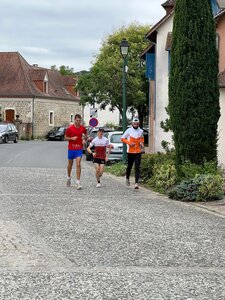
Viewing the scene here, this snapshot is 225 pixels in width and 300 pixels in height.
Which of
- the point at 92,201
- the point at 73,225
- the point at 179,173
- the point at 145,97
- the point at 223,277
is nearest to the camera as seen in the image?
the point at 223,277

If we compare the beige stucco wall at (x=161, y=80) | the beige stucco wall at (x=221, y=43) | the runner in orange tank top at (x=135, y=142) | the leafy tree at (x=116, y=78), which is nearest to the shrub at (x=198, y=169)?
the runner in orange tank top at (x=135, y=142)

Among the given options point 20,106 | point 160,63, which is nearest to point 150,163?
point 160,63

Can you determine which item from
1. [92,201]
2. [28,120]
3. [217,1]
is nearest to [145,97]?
[28,120]

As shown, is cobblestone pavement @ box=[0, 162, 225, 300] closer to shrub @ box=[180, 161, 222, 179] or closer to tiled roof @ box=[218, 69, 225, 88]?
shrub @ box=[180, 161, 222, 179]

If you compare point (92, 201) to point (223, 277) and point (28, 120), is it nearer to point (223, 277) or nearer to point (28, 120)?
point (223, 277)

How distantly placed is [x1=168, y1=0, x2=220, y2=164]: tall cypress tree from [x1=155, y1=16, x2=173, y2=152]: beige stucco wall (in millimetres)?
15536

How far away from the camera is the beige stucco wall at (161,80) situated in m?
31.3

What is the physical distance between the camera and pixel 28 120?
2830 inches

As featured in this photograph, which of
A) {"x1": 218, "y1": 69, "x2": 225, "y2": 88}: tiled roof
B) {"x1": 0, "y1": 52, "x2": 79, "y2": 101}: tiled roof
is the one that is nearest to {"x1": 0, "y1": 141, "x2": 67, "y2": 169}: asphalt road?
{"x1": 218, "y1": 69, "x2": 225, "y2": 88}: tiled roof

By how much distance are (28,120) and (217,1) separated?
4873 cm

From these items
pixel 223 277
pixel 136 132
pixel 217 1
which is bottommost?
pixel 223 277

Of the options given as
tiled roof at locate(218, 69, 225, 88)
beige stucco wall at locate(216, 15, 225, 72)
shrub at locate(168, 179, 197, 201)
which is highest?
beige stucco wall at locate(216, 15, 225, 72)

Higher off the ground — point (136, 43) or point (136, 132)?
point (136, 43)

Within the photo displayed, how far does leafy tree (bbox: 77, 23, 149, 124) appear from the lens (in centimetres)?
5516
